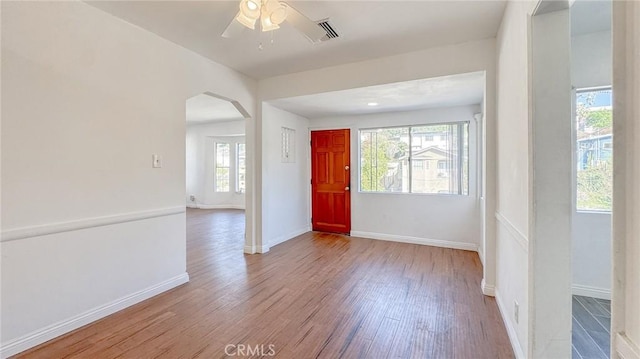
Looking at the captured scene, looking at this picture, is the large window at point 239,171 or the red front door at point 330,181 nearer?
the red front door at point 330,181

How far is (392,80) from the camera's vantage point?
3174mm

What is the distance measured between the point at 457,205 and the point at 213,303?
375 cm

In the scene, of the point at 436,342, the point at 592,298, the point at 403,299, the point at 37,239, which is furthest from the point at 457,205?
the point at 37,239

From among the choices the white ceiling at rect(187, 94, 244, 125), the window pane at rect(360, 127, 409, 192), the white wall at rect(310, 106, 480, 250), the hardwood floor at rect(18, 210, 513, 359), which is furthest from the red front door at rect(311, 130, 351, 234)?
the white ceiling at rect(187, 94, 244, 125)

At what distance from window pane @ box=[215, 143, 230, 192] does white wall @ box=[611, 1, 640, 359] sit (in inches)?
340

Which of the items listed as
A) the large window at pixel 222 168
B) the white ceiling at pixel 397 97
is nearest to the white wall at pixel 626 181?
the white ceiling at pixel 397 97

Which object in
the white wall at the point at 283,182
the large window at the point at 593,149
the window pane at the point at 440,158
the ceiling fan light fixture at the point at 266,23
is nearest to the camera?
the ceiling fan light fixture at the point at 266,23

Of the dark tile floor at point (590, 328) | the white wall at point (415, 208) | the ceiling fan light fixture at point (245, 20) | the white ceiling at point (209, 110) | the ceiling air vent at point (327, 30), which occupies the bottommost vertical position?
the dark tile floor at point (590, 328)

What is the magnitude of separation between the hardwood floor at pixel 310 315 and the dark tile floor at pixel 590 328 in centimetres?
48

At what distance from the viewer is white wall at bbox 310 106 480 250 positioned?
13.9 ft

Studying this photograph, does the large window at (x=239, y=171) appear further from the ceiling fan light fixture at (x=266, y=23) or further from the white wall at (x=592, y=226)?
the white wall at (x=592, y=226)

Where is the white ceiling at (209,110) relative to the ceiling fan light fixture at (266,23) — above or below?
above

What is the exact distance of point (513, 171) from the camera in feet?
6.46

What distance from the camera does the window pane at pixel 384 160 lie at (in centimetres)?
481
